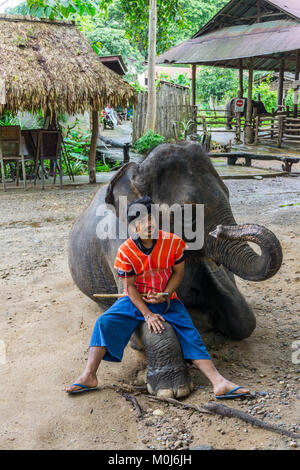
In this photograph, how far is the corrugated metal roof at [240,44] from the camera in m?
16.2

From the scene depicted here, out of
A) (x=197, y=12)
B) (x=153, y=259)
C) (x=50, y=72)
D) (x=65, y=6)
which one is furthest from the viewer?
(x=197, y=12)

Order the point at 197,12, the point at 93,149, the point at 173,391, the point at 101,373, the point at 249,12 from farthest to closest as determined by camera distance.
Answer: the point at 197,12 → the point at 249,12 → the point at 93,149 → the point at 101,373 → the point at 173,391

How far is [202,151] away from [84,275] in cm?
150

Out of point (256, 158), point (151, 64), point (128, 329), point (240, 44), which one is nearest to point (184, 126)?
point (151, 64)

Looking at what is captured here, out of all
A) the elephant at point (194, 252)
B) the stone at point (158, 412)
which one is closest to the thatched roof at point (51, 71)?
the elephant at point (194, 252)

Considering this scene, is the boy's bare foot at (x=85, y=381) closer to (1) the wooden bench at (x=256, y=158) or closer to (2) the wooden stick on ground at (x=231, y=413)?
(2) the wooden stick on ground at (x=231, y=413)

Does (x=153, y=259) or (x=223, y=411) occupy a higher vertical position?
(x=153, y=259)

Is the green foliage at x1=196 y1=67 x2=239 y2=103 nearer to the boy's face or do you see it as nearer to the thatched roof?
the thatched roof

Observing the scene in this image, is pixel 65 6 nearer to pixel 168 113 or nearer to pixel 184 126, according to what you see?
pixel 168 113

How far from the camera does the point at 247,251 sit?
296cm

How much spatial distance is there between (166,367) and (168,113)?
16.8 metres

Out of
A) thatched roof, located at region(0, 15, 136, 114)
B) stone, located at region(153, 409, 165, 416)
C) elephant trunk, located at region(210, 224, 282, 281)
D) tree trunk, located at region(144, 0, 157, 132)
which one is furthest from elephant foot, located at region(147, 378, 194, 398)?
tree trunk, located at region(144, 0, 157, 132)

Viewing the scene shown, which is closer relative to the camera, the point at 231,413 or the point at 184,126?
the point at 231,413

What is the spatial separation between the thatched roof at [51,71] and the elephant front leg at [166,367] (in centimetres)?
841
